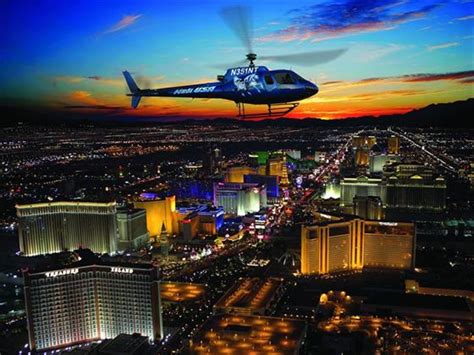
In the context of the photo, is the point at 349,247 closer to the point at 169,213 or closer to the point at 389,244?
the point at 389,244

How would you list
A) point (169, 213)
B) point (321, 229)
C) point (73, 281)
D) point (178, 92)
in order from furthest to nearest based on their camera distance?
point (169, 213)
point (321, 229)
point (73, 281)
point (178, 92)

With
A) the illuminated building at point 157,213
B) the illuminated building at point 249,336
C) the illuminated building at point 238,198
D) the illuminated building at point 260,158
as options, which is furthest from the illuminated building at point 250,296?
the illuminated building at point 260,158

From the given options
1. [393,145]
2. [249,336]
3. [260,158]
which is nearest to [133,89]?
[249,336]

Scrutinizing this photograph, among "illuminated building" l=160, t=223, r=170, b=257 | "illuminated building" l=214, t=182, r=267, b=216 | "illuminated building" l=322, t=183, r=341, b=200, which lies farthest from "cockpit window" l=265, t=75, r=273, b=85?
"illuminated building" l=322, t=183, r=341, b=200

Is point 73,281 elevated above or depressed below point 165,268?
above

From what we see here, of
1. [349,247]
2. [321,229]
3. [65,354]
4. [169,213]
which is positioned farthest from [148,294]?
[169,213]

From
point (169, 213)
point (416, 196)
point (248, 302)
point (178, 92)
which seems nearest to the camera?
point (178, 92)

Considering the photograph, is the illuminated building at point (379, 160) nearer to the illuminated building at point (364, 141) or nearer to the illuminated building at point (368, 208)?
the illuminated building at point (364, 141)

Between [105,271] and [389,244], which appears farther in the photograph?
[389,244]
